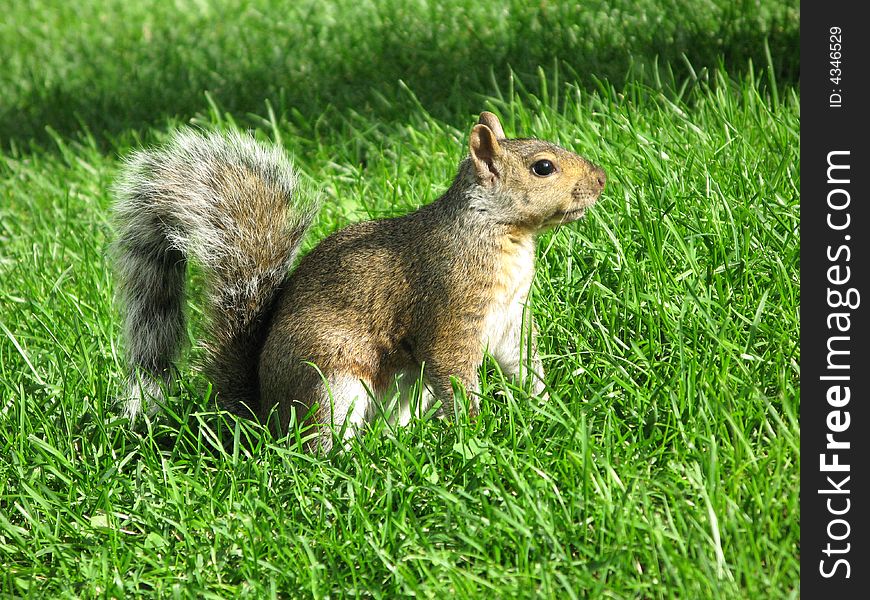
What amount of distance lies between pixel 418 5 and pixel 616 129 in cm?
197

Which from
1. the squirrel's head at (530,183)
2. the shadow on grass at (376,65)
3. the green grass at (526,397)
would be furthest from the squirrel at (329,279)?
the shadow on grass at (376,65)

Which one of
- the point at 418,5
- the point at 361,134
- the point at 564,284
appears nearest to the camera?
the point at 564,284

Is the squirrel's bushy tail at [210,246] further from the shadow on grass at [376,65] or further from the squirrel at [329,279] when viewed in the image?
the shadow on grass at [376,65]

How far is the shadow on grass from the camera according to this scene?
3.99 m

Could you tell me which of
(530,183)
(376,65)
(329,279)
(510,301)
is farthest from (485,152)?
(376,65)

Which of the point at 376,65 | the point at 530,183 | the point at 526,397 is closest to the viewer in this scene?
the point at 526,397

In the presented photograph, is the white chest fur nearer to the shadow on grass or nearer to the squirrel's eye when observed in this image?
the squirrel's eye

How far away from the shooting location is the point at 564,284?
2.73 meters

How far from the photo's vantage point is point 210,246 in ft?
8.27

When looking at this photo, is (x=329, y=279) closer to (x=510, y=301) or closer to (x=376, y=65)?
(x=510, y=301)

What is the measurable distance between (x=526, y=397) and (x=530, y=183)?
51 cm
